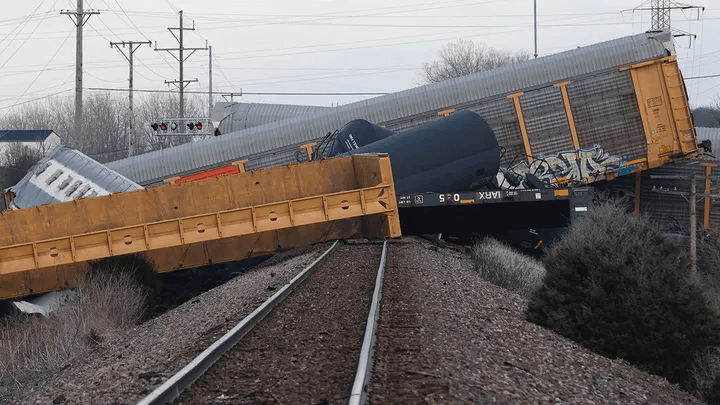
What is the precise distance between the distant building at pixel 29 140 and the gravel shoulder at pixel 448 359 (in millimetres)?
55063

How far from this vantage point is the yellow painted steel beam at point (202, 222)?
53.7 ft

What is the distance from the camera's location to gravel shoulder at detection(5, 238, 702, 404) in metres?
6.27

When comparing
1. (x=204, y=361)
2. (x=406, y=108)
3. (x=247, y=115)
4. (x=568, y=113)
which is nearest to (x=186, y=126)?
(x=247, y=115)

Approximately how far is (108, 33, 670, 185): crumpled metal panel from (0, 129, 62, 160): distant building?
3486 cm

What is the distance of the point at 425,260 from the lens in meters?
15.6

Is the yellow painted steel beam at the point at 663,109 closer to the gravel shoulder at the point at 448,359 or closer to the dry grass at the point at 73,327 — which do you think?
the gravel shoulder at the point at 448,359

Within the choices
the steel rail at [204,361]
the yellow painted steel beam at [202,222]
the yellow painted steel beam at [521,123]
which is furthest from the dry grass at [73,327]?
the yellow painted steel beam at [521,123]

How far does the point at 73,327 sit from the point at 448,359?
6.91 m

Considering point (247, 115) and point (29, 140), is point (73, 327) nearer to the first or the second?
point (247, 115)

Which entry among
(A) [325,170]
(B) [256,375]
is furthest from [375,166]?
(B) [256,375]

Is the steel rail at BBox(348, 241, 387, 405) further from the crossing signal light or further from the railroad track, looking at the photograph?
the crossing signal light

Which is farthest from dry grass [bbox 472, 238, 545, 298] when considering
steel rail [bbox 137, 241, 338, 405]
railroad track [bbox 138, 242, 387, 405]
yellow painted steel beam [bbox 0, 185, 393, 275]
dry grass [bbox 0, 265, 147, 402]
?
dry grass [bbox 0, 265, 147, 402]

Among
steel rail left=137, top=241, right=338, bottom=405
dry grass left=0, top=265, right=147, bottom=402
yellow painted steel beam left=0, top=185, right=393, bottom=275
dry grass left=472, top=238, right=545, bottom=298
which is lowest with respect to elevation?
dry grass left=472, top=238, right=545, bottom=298

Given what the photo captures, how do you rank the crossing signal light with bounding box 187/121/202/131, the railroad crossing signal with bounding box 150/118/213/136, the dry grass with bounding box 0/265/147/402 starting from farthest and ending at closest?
1. the crossing signal light with bounding box 187/121/202/131
2. the railroad crossing signal with bounding box 150/118/213/136
3. the dry grass with bounding box 0/265/147/402
